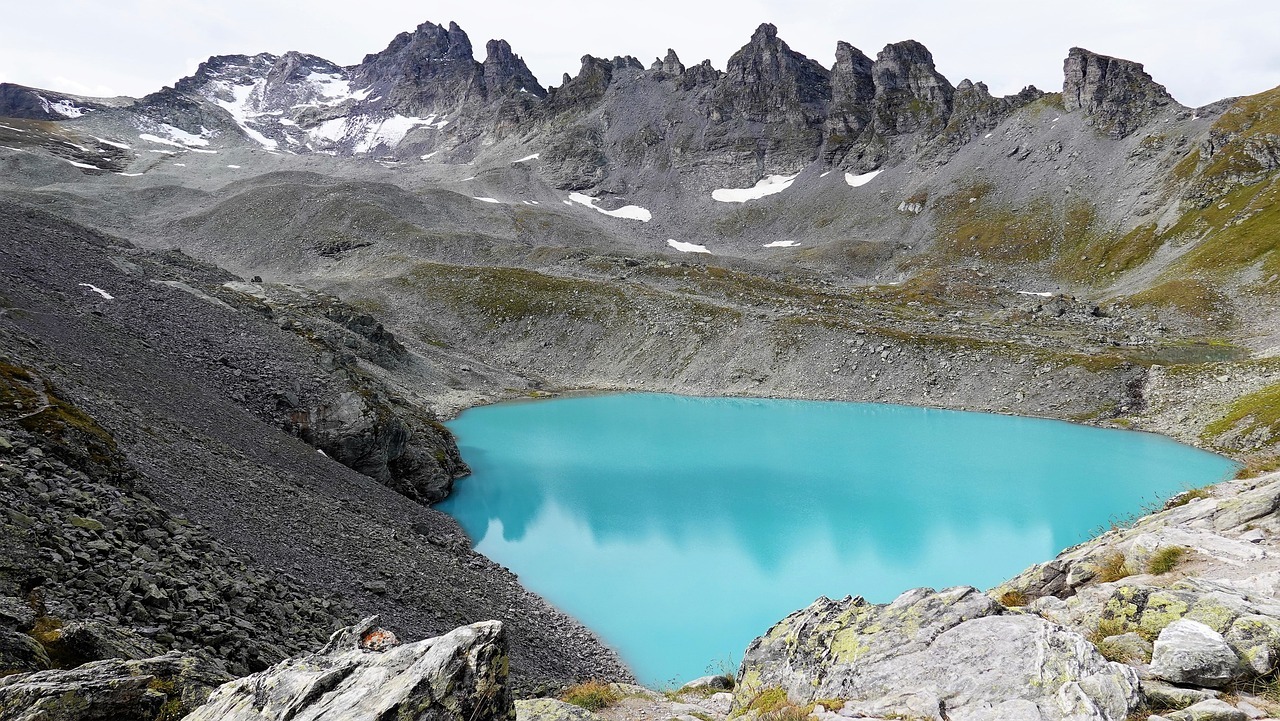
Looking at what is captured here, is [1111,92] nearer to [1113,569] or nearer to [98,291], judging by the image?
[1113,569]

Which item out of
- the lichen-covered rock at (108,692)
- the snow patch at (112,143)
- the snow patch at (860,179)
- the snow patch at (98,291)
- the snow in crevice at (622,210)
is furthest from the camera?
the snow patch at (112,143)

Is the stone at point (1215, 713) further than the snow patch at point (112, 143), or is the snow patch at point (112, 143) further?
the snow patch at point (112, 143)

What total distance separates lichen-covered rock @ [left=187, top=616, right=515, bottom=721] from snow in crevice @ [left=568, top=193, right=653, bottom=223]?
526 ft

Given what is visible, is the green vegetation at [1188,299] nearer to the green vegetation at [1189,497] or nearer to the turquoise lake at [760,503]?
the turquoise lake at [760,503]

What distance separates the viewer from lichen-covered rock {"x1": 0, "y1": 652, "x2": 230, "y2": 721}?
7.21 metres

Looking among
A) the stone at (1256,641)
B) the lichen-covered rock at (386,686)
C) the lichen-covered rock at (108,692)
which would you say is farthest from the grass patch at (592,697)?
the stone at (1256,641)

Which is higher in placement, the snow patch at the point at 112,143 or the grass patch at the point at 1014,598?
the snow patch at the point at 112,143

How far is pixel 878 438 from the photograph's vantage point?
51656mm

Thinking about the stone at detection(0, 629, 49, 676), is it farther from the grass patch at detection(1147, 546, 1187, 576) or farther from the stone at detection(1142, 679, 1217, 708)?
the grass patch at detection(1147, 546, 1187, 576)

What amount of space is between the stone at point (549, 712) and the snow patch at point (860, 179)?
163 m

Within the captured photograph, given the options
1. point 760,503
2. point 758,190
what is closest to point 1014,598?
point 760,503

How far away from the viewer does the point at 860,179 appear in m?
161

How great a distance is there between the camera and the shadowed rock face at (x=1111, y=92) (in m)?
130

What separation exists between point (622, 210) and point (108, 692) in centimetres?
16717
